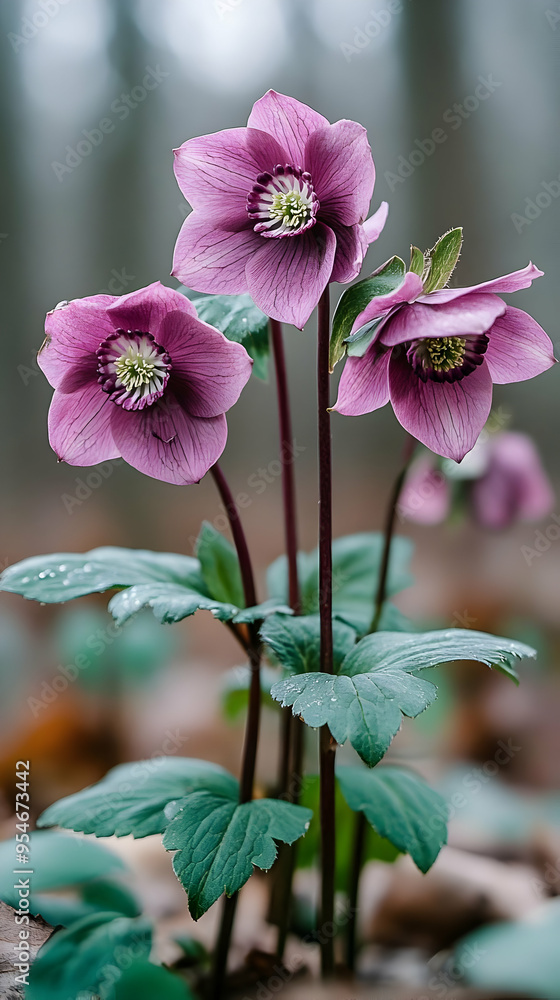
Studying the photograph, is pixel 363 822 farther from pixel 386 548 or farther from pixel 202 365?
pixel 202 365

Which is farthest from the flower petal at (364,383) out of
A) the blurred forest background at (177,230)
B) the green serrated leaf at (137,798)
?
the blurred forest background at (177,230)

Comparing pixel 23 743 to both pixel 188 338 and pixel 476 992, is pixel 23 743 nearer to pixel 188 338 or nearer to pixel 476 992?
pixel 476 992

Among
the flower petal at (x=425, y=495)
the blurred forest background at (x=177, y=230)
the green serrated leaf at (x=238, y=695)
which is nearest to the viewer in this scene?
the green serrated leaf at (x=238, y=695)

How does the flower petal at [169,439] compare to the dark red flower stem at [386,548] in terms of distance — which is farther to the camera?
the dark red flower stem at [386,548]

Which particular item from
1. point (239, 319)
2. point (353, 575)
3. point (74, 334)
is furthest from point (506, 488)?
point (74, 334)

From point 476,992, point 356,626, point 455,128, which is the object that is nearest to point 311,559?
point 356,626

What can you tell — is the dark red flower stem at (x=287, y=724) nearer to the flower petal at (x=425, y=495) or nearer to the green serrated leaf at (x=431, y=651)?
the green serrated leaf at (x=431, y=651)

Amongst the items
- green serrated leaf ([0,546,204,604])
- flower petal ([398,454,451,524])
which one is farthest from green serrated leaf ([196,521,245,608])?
flower petal ([398,454,451,524])
